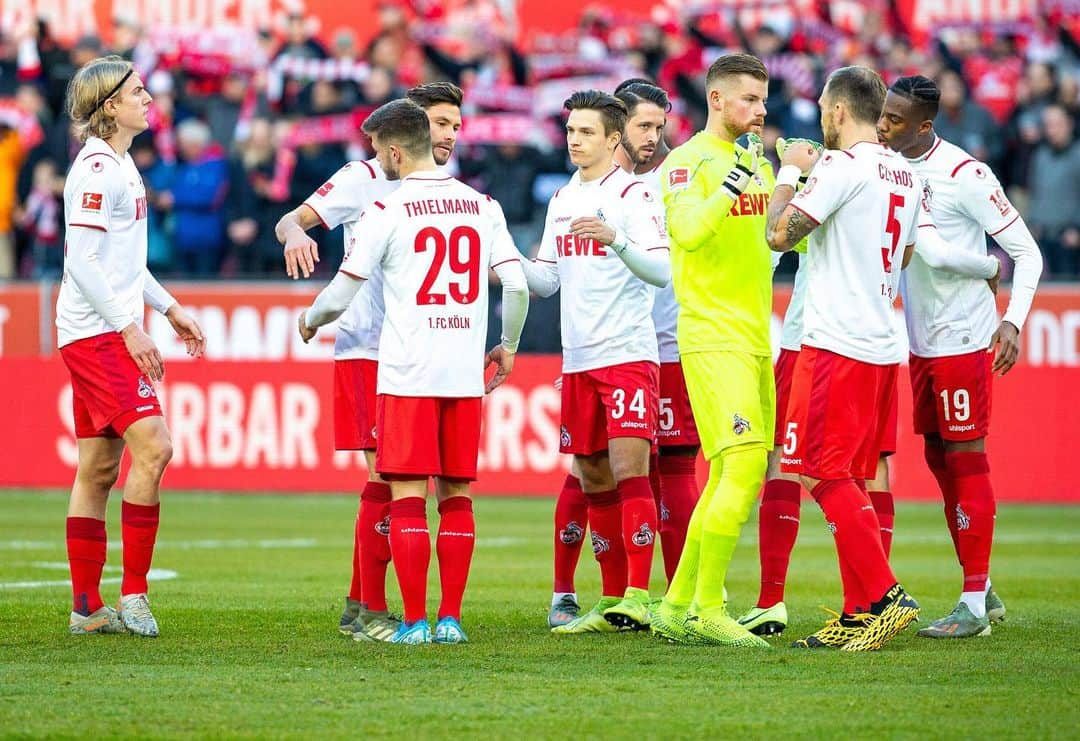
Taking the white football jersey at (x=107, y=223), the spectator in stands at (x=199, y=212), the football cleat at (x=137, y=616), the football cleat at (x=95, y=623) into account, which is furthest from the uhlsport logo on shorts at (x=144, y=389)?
the spectator in stands at (x=199, y=212)

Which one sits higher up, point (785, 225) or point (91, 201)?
point (91, 201)

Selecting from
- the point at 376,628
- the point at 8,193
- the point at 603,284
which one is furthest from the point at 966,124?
the point at 376,628

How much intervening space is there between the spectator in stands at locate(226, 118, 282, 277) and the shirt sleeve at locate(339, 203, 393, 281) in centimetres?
1167

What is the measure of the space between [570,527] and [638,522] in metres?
0.67

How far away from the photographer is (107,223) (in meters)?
8.34

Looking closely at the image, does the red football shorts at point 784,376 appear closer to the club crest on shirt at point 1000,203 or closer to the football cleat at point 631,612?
the football cleat at point 631,612

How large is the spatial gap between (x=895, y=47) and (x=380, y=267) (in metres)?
13.9

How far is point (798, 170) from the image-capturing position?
796cm

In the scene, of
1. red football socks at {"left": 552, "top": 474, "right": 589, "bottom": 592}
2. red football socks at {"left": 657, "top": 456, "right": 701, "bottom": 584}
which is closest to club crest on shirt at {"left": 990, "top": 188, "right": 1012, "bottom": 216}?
red football socks at {"left": 657, "top": 456, "right": 701, "bottom": 584}

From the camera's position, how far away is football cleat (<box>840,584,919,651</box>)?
7.72 meters

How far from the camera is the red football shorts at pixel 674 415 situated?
9.45 m

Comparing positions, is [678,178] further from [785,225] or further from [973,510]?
[973,510]

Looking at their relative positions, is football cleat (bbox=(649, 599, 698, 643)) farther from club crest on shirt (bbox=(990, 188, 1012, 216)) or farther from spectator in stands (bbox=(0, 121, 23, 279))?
spectator in stands (bbox=(0, 121, 23, 279))

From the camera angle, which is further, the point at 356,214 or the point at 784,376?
the point at 784,376
